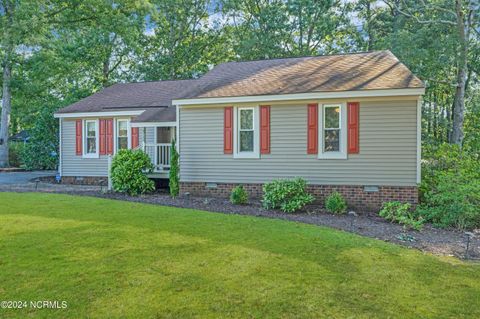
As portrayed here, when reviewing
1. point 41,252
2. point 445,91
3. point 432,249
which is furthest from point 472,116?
point 41,252

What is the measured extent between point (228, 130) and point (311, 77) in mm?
3050

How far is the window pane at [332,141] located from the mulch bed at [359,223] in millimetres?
1683

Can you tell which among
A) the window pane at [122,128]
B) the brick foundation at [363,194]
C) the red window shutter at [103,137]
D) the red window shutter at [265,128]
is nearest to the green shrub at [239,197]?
the brick foundation at [363,194]

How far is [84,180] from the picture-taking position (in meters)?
15.8

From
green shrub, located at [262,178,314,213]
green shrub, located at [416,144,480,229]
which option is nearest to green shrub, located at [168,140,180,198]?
green shrub, located at [262,178,314,213]

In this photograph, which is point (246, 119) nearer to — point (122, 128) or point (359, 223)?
point (359, 223)

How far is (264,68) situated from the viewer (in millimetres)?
13922

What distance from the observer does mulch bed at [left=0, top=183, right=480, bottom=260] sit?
22.2ft

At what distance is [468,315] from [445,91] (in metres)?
24.7

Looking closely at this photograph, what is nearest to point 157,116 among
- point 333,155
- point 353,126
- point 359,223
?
point 333,155

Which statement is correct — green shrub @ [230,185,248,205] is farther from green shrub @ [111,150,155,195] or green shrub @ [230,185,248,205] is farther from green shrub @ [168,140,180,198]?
green shrub @ [111,150,155,195]

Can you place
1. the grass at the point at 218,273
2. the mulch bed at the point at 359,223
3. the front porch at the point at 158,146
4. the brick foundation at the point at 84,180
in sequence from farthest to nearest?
the brick foundation at the point at 84,180 → the front porch at the point at 158,146 → the mulch bed at the point at 359,223 → the grass at the point at 218,273

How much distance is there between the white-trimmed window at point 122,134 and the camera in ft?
50.4

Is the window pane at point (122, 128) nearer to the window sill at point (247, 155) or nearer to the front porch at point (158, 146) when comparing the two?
the front porch at point (158, 146)
